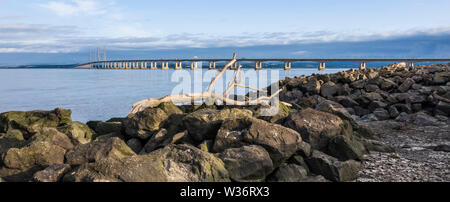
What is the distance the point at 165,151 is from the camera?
6223 millimetres

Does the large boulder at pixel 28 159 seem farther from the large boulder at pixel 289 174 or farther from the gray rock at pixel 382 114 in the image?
the gray rock at pixel 382 114

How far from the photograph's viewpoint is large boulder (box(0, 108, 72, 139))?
9.95 m

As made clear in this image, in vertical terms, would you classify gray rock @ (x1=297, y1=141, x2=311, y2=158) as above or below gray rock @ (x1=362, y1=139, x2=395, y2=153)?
above

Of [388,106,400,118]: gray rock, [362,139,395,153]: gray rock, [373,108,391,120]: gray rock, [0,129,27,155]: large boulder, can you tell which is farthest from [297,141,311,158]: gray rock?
[388,106,400,118]: gray rock

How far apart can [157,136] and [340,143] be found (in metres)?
3.90

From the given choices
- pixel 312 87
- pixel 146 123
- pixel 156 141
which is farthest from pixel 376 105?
pixel 156 141

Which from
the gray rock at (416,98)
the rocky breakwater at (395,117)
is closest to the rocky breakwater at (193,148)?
the rocky breakwater at (395,117)

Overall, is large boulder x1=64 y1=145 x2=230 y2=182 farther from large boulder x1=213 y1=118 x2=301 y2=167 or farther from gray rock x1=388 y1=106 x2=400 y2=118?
gray rock x1=388 y1=106 x2=400 y2=118

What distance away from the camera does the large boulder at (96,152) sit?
21.2 ft

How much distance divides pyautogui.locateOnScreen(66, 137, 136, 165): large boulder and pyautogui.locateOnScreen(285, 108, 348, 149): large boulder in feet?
11.8

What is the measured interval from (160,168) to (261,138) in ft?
6.89

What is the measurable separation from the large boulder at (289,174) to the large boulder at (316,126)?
129cm
